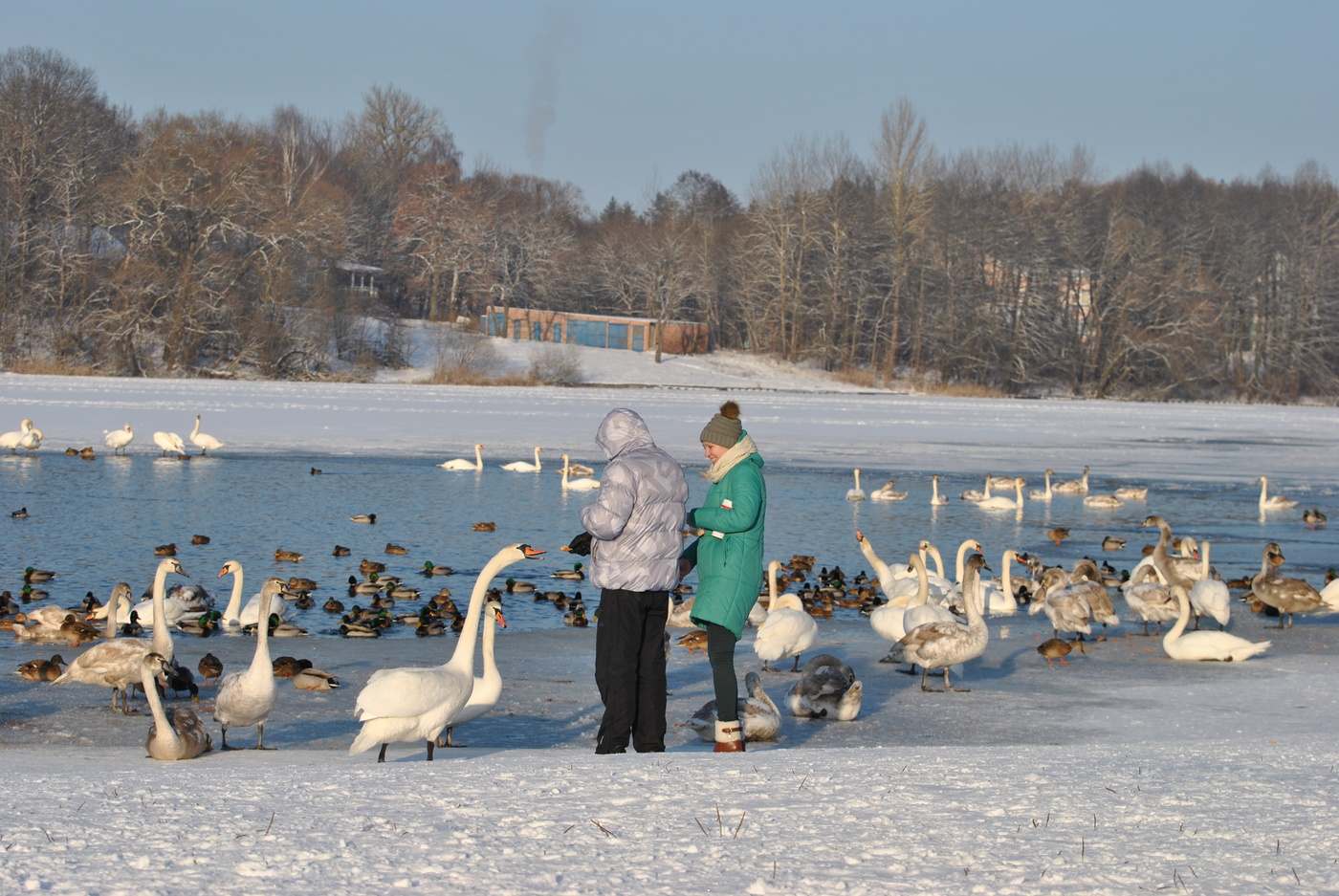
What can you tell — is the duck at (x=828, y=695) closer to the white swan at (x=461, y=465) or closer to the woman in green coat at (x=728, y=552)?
the woman in green coat at (x=728, y=552)

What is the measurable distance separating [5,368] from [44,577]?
4153 centimetres

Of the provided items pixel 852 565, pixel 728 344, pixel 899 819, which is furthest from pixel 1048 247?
pixel 899 819

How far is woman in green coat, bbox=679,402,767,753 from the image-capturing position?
6176 millimetres

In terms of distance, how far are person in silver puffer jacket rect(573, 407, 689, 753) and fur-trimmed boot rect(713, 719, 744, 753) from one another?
0.30 m

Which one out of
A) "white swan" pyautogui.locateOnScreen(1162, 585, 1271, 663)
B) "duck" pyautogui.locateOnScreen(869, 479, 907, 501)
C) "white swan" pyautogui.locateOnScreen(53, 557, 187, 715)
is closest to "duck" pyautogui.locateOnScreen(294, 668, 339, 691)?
"white swan" pyautogui.locateOnScreen(53, 557, 187, 715)

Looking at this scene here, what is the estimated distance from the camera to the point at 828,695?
7371 millimetres

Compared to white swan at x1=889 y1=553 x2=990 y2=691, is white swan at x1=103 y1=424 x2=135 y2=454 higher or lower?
higher

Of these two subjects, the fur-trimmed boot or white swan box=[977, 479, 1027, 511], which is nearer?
the fur-trimmed boot

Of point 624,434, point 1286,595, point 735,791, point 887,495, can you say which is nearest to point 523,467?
point 887,495

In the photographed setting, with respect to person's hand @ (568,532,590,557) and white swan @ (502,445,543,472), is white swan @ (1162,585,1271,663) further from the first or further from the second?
white swan @ (502,445,543,472)

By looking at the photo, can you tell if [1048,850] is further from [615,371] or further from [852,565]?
[615,371]

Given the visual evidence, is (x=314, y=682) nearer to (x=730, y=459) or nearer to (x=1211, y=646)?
(x=730, y=459)

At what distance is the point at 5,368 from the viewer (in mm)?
48156

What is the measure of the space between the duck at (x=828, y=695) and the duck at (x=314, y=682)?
2.79 metres
